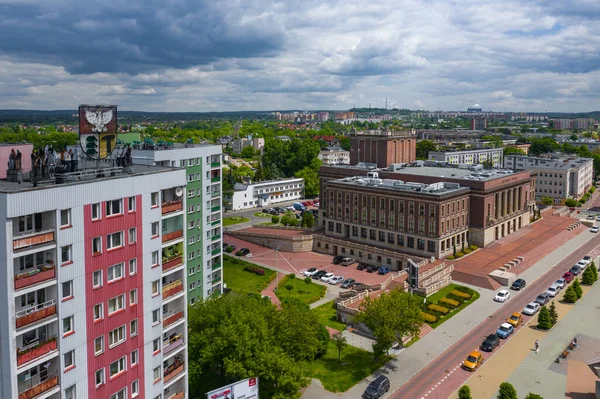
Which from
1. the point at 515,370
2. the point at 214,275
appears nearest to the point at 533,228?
the point at 515,370

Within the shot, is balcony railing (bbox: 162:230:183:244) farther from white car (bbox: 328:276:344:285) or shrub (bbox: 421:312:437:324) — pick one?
white car (bbox: 328:276:344:285)

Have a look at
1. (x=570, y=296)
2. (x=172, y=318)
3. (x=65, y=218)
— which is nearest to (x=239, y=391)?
(x=172, y=318)

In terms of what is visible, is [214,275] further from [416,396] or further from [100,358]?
[100,358]

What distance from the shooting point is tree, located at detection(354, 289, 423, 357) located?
53.9 metres

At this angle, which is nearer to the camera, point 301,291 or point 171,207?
point 171,207

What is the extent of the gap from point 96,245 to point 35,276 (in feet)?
11.6

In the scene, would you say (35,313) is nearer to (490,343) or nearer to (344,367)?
(344,367)

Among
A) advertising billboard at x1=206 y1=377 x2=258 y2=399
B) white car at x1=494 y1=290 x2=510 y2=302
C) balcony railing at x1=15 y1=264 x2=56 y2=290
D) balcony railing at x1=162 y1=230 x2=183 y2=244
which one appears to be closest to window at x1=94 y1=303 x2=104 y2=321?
balcony railing at x1=15 y1=264 x2=56 y2=290

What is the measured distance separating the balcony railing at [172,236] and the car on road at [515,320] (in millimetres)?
48107

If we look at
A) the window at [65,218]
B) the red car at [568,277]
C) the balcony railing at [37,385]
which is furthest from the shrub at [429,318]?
the window at [65,218]

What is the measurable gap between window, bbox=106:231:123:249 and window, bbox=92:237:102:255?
0.55m

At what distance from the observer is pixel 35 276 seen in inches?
982

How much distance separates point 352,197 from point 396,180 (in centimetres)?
971

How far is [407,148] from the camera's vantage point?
12912 cm
